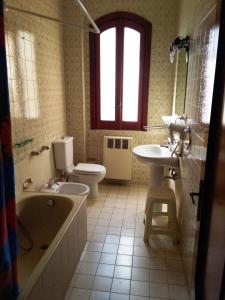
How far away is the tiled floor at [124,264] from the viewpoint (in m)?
1.86

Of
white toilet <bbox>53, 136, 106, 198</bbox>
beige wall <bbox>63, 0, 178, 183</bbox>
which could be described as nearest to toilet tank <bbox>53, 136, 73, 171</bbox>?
white toilet <bbox>53, 136, 106, 198</bbox>

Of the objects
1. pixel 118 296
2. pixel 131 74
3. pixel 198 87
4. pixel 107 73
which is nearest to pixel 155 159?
pixel 198 87

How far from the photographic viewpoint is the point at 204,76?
1582 millimetres

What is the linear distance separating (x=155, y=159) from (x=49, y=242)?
1.28 m

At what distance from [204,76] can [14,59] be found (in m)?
1.65

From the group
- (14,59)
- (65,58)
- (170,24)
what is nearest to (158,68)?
(170,24)

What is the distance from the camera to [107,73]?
3.64 metres

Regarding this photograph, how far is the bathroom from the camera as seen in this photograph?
181 cm

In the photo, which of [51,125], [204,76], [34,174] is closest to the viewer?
[204,76]

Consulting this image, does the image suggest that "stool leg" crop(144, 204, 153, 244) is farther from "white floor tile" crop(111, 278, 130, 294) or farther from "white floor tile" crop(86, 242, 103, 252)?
"white floor tile" crop(111, 278, 130, 294)

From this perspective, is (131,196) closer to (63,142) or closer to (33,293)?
(63,142)

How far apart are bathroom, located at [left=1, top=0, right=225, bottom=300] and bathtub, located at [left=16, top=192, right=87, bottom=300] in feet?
0.40

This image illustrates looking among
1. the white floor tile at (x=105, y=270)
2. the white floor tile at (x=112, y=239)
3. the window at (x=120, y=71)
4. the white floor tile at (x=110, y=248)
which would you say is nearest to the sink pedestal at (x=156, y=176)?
the white floor tile at (x=112, y=239)

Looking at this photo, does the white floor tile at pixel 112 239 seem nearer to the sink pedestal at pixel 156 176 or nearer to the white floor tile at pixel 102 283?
the white floor tile at pixel 102 283
